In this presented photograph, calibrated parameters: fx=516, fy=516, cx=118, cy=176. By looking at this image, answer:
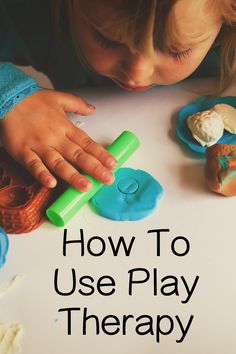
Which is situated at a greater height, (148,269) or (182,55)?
(182,55)

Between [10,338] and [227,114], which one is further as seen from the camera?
[227,114]

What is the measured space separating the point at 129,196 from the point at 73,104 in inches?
6.0

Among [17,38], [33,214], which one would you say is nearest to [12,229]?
[33,214]

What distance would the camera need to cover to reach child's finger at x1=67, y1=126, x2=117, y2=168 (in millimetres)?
551

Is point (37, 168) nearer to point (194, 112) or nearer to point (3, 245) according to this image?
point (3, 245)

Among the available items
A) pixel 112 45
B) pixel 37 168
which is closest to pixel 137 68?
pixel 112 45

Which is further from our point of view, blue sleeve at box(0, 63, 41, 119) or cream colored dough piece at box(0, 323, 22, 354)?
blue sleeve at box(0, 63, 41, 119)

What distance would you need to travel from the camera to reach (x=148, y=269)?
1.57 ft

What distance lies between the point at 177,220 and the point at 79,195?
0.33ft

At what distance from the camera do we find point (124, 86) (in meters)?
0.61

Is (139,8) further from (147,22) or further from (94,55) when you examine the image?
(94,55)

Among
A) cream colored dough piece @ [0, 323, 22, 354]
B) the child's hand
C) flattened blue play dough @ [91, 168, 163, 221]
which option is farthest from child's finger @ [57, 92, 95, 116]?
cream colored dough piece @ [0, 323, 22, 354]

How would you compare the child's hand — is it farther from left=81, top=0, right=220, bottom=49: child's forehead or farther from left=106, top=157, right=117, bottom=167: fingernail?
left=81, top=0, right=220, bottom=49: child's forehead

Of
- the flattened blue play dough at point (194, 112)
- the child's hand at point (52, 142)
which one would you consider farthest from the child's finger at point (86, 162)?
the flattened blue play dough at point (194, 112)
